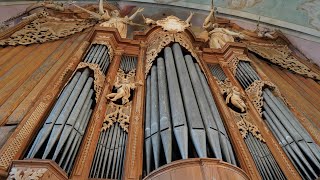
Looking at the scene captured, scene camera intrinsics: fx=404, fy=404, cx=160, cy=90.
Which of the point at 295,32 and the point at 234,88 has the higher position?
the point at 295,32

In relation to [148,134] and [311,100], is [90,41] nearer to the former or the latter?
[148,134]

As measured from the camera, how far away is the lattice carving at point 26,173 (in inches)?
116

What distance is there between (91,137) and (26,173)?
1079 millimetres

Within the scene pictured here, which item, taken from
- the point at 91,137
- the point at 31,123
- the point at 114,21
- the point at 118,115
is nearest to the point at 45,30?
the point at 114,21

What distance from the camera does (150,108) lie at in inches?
179

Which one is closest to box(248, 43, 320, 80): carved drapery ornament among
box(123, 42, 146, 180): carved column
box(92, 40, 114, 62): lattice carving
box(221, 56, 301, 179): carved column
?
box(221, 56, 301, 179): carved column

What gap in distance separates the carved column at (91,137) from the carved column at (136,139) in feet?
1.08

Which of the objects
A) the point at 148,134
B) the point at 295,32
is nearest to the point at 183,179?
the point at 148,134

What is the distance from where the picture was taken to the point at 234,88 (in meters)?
5.52

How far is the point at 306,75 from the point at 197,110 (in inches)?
158

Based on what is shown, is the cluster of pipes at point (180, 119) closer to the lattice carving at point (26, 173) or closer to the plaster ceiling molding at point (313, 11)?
the lattice carving at point (26, 173)

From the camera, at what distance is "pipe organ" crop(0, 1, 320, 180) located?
348 cm

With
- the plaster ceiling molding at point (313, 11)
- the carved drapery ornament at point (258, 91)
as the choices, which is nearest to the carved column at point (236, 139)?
the carved drapery ornament at point (258, 91)

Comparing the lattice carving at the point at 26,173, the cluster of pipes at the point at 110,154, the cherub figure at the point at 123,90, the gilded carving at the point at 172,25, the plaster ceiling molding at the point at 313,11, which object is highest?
the plaster ceiling molding at the point at 313,11
